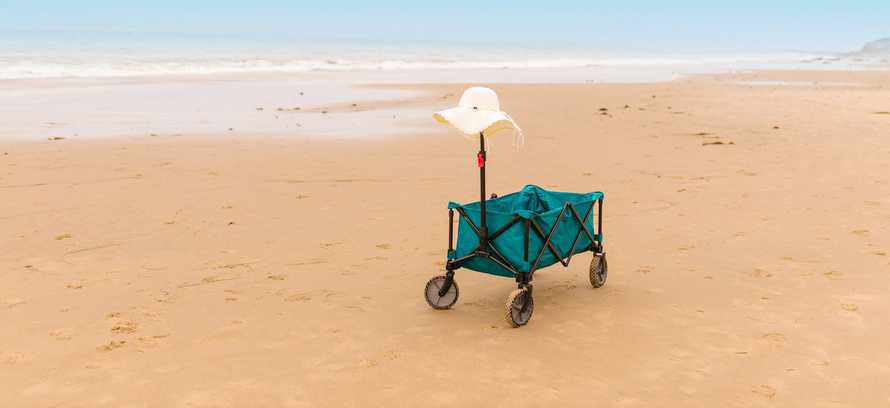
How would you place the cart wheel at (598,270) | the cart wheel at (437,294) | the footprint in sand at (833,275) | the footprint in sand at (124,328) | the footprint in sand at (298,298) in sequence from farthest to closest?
the footprint in sand at (833,275)
the cart wheel at (598,270)
the footprint in sand at (298,298)
the cart wheel at (437,294)
the footprint in sand at (124,328)

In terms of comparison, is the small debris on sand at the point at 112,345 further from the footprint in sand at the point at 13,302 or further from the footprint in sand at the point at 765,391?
the footprint in sand at the point at 765,391

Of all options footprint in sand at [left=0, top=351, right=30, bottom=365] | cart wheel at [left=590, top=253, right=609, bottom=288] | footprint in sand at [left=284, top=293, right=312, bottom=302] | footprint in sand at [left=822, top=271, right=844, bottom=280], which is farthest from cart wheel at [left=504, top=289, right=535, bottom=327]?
footprint in sand at [left=0, top=351, right=30, bottom=365]

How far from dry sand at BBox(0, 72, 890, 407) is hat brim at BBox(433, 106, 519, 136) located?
1245 mm

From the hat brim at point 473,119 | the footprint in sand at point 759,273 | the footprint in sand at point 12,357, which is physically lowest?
the footprint in sand at point 759,273

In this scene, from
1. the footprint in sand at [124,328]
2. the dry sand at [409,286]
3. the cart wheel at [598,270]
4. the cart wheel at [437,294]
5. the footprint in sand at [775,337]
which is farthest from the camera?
the cart wheel at [598,270]

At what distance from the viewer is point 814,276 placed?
5.98 m

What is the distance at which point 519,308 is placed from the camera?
5012 millimetres

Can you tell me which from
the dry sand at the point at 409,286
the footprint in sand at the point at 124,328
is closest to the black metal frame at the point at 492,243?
the dry sand at the point at 409,286

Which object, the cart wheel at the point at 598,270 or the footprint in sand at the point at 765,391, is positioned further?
the cart wheel at the point at 598,270

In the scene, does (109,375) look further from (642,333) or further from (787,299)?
(787,299)

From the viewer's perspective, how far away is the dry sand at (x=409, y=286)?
13.8 ft

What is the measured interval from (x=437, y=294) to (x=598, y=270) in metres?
1.24

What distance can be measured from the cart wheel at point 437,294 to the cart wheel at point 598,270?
106cm

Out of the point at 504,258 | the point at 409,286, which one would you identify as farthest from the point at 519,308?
the point at 409,286
